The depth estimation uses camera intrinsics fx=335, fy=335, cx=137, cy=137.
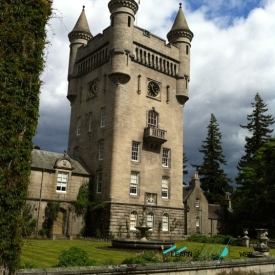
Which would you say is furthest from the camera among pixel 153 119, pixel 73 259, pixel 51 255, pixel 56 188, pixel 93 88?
pixel 93 88

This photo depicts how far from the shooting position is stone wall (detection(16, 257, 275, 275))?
873cm

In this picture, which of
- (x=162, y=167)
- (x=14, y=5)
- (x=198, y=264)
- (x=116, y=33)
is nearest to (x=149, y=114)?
(x=162, y=167)

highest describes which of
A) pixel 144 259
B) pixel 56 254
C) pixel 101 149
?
pixel 101 149

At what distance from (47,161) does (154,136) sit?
11.3 meters

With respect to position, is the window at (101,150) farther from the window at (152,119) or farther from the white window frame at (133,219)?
the white window frame at (133,219)

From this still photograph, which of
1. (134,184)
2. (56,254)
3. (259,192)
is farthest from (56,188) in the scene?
(259,192)

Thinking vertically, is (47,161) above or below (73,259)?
A: above

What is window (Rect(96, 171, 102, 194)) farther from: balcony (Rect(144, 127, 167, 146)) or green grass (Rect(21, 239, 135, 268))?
green grass (Rect(21, 239, 135, 268))

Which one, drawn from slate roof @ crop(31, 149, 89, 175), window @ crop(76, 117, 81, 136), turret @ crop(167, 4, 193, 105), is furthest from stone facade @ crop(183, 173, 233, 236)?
window @ crop(76, 117, 81, 136)

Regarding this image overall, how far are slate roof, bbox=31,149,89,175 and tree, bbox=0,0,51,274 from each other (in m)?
23.7

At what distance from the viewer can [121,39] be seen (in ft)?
115

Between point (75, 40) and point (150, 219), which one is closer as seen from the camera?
point (150, 219)

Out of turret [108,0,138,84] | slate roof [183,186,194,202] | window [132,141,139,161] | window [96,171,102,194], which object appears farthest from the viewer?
slate roof [183,186,194,202]

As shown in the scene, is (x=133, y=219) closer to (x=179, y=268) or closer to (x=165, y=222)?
(x=165, y=222)
